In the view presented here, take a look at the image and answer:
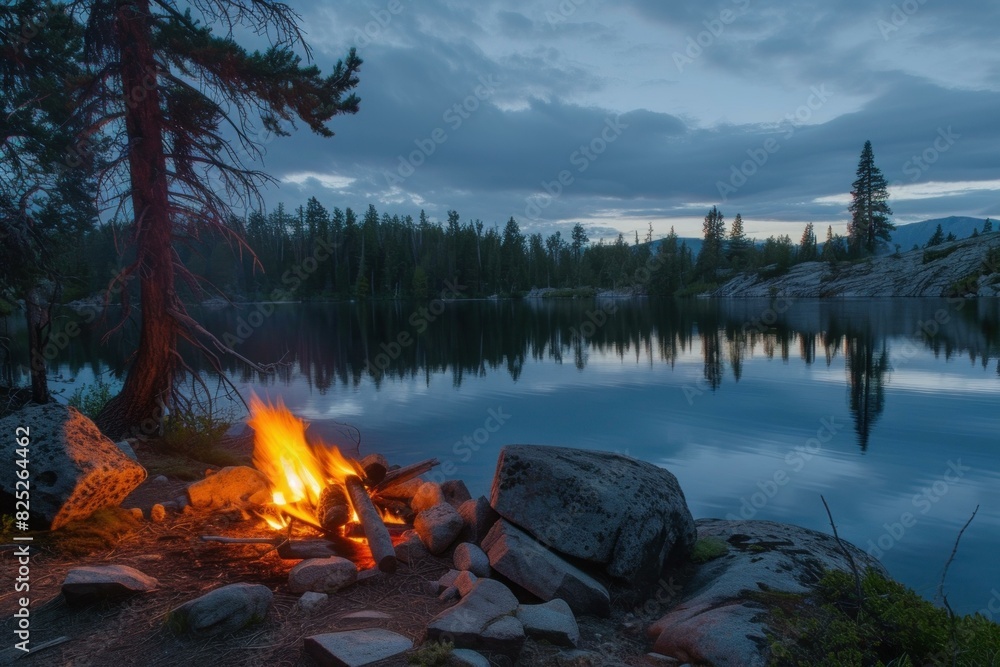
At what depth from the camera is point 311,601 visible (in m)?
4.97

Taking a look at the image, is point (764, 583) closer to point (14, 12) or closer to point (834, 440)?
point (834, 440)

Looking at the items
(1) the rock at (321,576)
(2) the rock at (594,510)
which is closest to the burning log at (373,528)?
(1) the rock at (321,576)

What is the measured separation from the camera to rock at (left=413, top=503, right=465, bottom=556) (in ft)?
21.0

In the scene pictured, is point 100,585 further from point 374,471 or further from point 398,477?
point 398,477

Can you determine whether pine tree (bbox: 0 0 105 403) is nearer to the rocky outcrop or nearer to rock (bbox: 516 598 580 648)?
rock (bbox: 516 598 580 648)

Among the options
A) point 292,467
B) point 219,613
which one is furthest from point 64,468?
point 219,613

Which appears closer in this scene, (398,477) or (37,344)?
(398,477)

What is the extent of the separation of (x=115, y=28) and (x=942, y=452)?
59.0 feet

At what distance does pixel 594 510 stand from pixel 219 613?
3.46 metres

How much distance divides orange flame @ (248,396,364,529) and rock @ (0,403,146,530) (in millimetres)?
1644

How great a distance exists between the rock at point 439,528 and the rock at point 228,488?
2480mm

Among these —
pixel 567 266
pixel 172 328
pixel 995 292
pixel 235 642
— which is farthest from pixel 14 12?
pixel 567 266

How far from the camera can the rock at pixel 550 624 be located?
4.55 meters

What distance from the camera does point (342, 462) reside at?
25.7 feet
